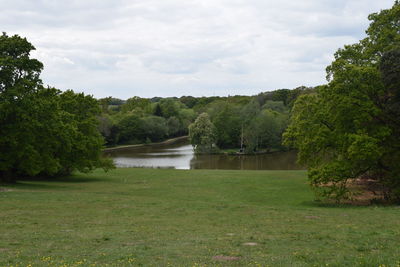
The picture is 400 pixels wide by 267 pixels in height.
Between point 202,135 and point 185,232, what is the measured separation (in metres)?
83.1

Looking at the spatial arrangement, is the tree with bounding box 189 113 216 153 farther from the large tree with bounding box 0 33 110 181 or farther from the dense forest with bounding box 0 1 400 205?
the large tree with bounding box 0 33 110 181

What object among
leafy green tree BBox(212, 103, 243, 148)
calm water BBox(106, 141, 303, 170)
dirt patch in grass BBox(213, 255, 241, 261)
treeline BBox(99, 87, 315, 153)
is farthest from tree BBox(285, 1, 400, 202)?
leafy green tree BBox(212, 103, 243, 148)

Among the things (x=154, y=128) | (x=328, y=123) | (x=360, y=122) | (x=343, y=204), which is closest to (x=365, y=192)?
(x=343, y=204)

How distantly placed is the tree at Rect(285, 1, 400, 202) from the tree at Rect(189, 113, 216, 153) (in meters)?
67.0

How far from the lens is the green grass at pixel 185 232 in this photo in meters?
11.6

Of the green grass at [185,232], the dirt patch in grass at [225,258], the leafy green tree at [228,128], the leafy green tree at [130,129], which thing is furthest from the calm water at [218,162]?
the dirt patch in grass at [225,258]

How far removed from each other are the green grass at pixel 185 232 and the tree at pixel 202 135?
65.6 m

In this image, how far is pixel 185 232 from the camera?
1711cm

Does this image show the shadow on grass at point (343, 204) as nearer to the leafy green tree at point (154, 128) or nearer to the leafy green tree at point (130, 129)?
the leafy green tree at point (130, 129)

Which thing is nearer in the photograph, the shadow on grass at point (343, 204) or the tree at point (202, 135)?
the shadow on grass at point (343, 204)

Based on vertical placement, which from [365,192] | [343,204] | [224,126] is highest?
[224,126]

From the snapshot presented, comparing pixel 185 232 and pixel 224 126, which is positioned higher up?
pixel 224 126

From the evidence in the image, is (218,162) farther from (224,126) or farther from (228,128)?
(224,126)

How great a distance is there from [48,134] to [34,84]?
4712 millimetres
